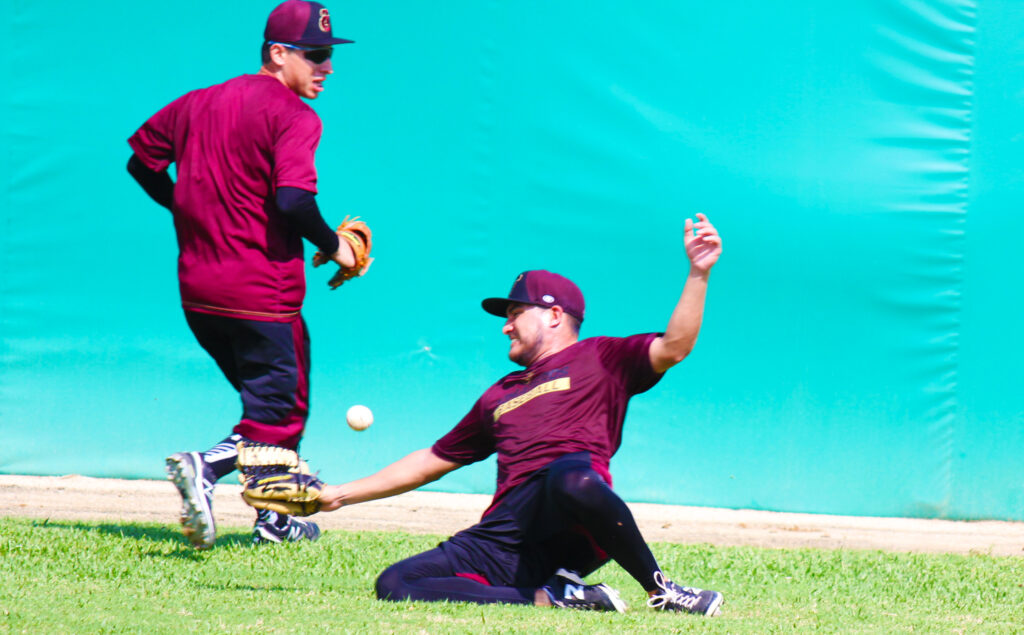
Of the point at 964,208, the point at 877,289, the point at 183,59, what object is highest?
the point at 183,59

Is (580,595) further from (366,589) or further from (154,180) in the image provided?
(154,180)

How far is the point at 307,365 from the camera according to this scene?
4.37 m

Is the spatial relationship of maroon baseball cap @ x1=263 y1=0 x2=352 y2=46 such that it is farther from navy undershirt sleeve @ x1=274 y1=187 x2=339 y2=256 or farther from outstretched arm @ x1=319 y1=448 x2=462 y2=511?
outstretched arm @ x1=319 y1=448 x2=462 y2=511

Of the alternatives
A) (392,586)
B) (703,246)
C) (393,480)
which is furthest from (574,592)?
(703,246)

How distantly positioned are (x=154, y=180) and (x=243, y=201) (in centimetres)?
54

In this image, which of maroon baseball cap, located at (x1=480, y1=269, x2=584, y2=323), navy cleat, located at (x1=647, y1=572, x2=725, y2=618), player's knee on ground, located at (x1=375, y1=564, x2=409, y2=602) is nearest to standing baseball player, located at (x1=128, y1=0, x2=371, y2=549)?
maroon baseball cap, located at (x1=480, y1=269, x2=584, y2=323)

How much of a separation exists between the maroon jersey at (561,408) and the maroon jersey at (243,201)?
94 centimetres

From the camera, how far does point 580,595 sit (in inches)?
138

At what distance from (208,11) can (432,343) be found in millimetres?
2306

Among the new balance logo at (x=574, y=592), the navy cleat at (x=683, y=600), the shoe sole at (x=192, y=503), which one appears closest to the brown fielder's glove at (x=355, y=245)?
the shoe sole at (x=192, y=503)

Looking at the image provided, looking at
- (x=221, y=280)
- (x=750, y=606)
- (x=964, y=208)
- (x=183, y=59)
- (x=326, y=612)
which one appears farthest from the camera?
(x=183, y=59)

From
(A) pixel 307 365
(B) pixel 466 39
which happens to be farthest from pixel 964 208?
(A) pixel 307 365

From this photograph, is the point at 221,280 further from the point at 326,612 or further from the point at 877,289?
the point at 877,289

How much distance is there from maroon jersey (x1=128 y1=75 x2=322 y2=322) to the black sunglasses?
189 mm
